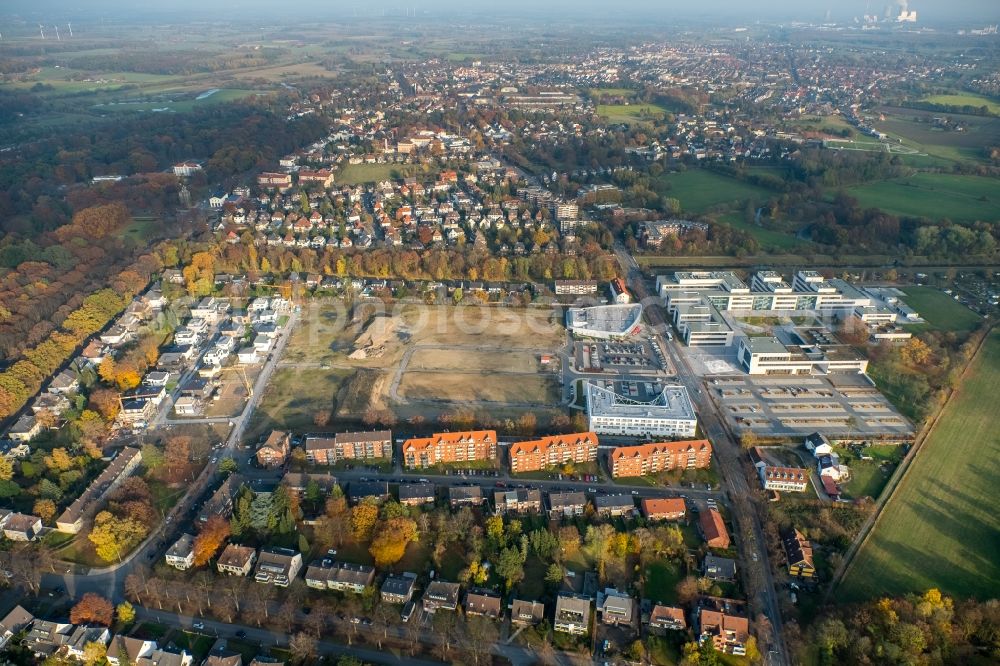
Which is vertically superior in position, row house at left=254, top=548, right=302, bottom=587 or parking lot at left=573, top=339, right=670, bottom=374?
parking lot at left=573, top=339, right=670, bottom=374

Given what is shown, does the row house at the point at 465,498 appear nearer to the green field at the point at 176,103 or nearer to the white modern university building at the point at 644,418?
the white modern university building at the point at 644,418

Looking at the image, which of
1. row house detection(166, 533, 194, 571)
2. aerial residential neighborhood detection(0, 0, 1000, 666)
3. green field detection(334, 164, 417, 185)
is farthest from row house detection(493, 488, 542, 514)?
green field detection(334, 164, 417, 185)

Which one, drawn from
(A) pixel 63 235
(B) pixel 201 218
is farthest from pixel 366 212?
(A) pixel 63 235

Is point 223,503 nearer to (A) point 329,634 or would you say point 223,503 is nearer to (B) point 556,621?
(A) point 329,634

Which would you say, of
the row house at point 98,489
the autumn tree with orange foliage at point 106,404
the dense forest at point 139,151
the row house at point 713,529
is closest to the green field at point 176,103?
the dense forest at point 139,151

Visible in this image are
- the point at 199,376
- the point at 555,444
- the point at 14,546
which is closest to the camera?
the point at 14,546

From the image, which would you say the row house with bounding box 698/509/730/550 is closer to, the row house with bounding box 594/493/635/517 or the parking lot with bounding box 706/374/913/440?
the row house with bounding box 594/493/635/517
